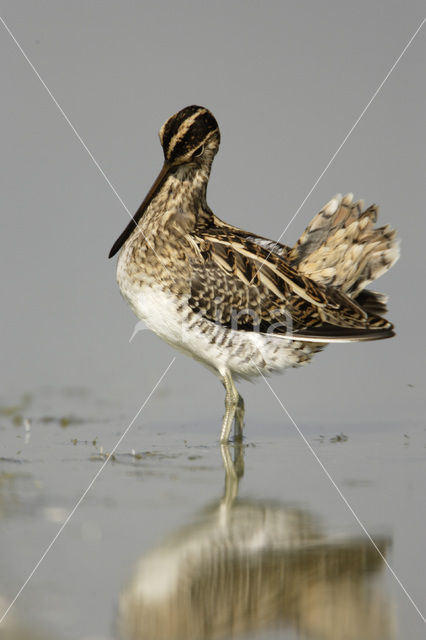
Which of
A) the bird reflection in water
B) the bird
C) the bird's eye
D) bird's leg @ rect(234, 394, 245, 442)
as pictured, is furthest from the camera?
bird's leg @ rect(234, 394, 245, 442)

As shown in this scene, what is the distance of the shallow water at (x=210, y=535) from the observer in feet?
11.6

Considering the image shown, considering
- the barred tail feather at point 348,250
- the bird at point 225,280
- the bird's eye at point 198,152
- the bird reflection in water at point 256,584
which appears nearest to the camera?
the bird reflection in water at point 256,584

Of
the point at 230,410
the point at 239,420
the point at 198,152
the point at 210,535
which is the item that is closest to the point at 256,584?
the point at 210,535

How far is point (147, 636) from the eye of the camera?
11.2 ft

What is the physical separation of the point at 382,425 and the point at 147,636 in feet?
13.8

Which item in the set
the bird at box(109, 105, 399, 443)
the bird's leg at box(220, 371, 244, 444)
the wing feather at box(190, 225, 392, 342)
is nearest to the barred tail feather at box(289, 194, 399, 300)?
the bird at box(109, 105, 399, 443)

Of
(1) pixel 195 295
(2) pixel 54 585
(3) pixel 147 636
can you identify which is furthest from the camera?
(1) pixel 195 295

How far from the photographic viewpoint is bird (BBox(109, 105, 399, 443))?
259 inches

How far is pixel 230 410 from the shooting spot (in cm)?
681

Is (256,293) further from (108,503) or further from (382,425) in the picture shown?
(108,503)

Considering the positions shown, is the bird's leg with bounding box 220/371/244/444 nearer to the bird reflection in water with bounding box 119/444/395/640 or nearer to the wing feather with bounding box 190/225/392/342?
the wing feather with bounding box 190/225/392/342

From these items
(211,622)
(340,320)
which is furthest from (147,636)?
(340,320)

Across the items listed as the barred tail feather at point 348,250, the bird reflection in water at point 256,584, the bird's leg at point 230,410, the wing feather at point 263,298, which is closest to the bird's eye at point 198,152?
the wing feather at point 263,298

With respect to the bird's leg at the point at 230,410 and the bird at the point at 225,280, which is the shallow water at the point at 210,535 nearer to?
the bird's leg at the point at 230,410
